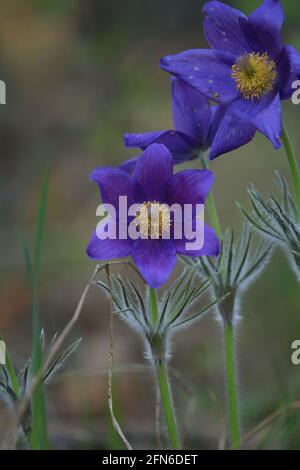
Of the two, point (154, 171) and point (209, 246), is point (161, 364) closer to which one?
point (209, 246)

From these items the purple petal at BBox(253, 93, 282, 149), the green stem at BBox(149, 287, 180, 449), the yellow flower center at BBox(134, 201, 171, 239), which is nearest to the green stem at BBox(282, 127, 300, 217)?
the purple petal at BBox(253, 93, 282, 149)

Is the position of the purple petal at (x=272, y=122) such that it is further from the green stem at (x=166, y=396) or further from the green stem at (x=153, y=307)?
the green stem at (x=166, y=396)

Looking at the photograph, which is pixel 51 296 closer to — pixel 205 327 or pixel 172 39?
pixel 205 327

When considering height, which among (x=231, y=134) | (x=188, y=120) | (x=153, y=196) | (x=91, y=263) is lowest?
(x=153, y=196)

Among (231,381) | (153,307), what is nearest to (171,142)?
(153,307)

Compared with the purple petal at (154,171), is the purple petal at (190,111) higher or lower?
higher

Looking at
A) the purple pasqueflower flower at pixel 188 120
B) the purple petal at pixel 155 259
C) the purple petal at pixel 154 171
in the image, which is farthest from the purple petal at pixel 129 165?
the purple petal at pixel 155 259
